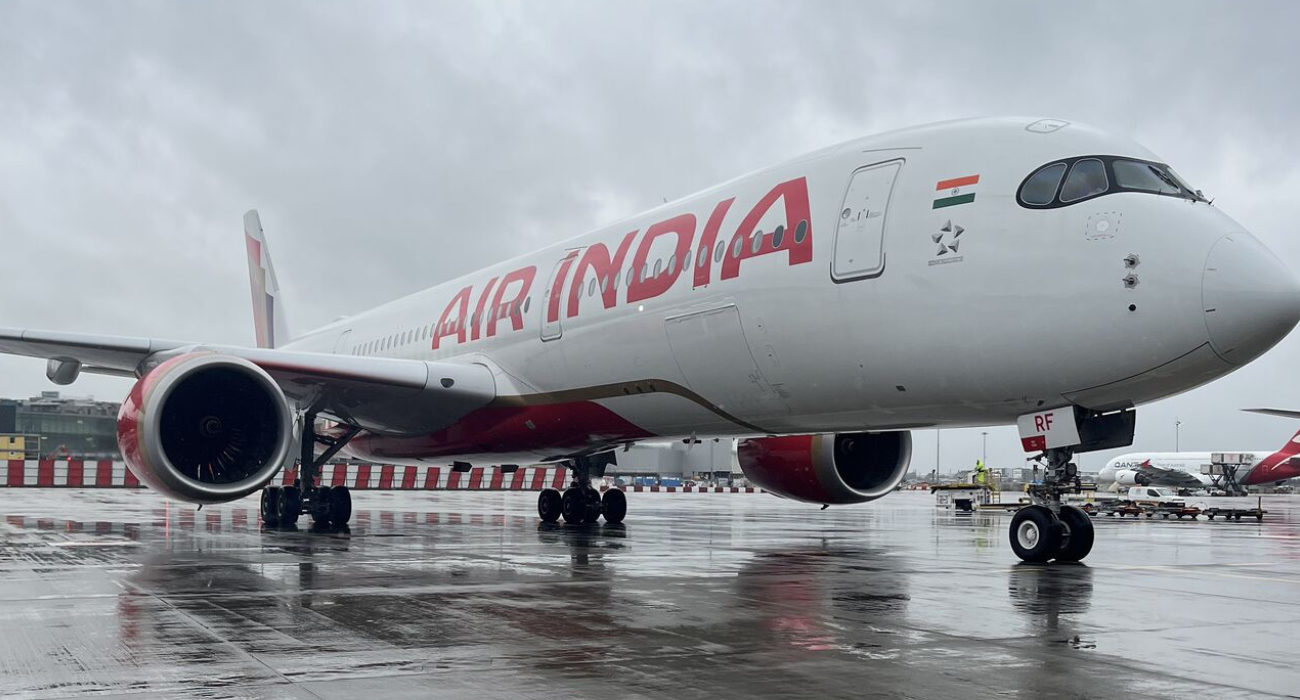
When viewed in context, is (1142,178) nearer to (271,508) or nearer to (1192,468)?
(271,508)

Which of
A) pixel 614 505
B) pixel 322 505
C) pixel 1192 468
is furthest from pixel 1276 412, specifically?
pixel 1192 468

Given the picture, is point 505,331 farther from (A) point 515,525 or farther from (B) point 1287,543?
(B) point 1287,543

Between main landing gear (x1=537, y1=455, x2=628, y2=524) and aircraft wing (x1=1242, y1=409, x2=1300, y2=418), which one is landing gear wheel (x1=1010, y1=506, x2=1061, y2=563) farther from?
aircraft wing (x1=1242, y1=409, x2=1300, y2=418)

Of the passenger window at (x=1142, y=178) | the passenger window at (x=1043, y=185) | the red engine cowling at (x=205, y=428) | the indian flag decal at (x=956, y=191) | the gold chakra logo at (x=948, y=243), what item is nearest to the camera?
the passenger window at (x=1142, y=178)

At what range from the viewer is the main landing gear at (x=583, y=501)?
15812 mm

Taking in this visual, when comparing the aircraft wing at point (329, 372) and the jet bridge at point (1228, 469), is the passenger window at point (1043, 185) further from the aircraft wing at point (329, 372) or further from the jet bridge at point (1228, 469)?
the jet bridge at point (1228, 469)

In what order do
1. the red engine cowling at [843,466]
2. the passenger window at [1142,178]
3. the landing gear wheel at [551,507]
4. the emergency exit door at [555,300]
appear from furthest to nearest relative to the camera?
the landing gear wheel at [551,507]
the red engine cowling at [843,466]
the emergency exit door at [555,300]
the passenger window at [1142,178]

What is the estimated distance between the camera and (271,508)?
15.0 meters

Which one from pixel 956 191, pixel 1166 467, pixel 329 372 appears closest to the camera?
pixel 956 191

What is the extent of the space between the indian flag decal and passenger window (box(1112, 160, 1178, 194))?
3.16 feet

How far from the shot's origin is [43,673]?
4.23 metres

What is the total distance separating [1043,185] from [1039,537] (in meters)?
2.77

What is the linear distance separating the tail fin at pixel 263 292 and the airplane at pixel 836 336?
31.5 feet

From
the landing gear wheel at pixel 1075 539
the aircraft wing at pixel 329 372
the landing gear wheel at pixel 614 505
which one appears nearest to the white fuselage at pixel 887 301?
the landing gear wheel at pixel 1075 539
